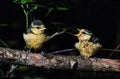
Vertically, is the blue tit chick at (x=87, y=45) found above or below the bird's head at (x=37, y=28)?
below

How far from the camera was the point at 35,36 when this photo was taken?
13.9ft

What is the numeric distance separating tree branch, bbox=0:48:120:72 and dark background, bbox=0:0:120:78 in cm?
100

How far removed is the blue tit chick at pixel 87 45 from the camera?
14.2ft

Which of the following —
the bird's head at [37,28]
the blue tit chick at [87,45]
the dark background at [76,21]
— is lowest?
the blue tit chick at [87,45]

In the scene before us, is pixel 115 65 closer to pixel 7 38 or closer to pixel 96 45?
pixel 96 45

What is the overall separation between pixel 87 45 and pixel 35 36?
1.72 ft

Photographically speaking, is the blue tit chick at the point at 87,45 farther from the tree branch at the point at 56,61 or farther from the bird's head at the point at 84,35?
the tree branch at the point at 56,61

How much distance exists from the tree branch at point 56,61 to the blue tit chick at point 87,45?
12 centimetres

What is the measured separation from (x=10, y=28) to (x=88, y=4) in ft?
4.35

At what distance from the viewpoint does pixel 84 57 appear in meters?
4.27

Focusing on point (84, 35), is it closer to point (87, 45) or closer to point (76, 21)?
point (87, 45)

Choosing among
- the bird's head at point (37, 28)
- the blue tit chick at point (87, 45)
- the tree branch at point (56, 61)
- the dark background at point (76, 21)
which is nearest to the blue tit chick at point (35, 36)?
the bird's head at point (37, 28)

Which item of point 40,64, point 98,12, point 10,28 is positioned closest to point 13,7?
point 10,28

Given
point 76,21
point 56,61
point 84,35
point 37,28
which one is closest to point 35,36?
point 37,28
